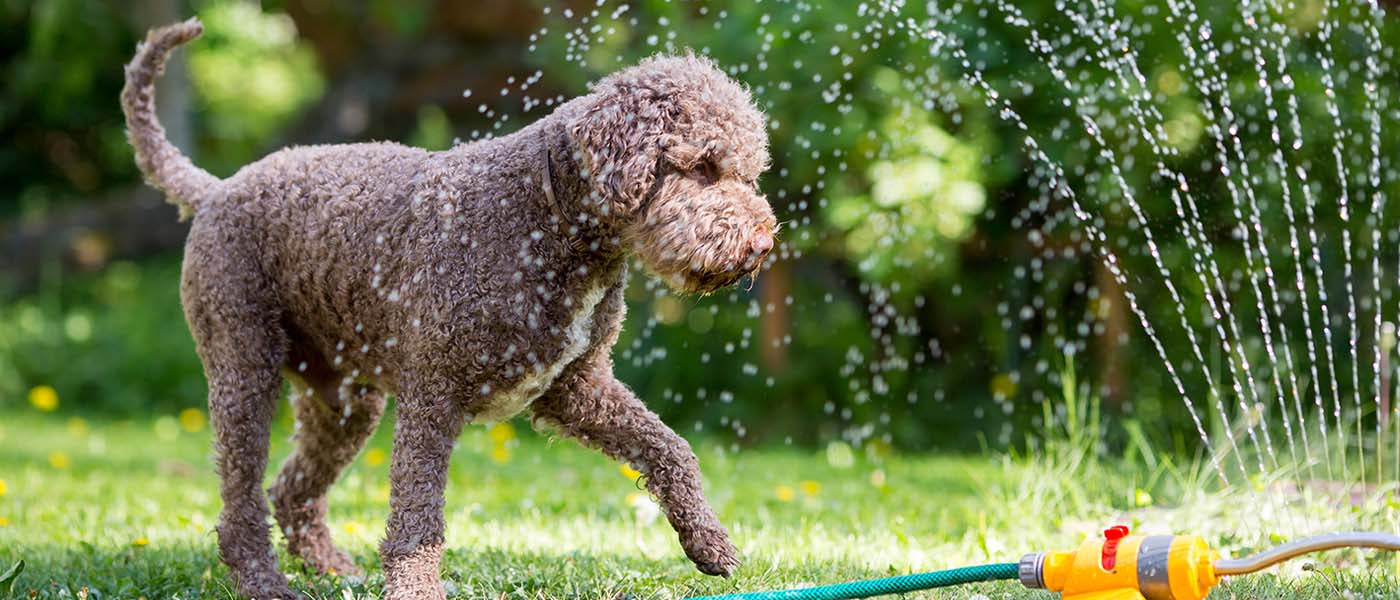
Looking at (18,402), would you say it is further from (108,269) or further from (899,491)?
(899,491)

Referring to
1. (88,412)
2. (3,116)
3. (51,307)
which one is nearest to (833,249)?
(88,412)

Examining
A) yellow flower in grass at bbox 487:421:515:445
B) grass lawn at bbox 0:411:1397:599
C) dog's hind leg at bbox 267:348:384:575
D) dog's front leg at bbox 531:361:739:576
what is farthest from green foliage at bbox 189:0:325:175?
dog's front leg at bbox 531:361:739:576

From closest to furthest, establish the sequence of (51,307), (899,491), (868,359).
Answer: (899,491) < (868,359) < (51,307)

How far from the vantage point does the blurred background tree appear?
5887 millimetres

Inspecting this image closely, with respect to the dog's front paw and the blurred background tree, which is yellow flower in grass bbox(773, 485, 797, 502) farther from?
the dog's front paw

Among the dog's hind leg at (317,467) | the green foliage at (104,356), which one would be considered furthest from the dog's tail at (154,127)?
the green foliage at (104,356)

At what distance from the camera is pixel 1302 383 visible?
19.5ft

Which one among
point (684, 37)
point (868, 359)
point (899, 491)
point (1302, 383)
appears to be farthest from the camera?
point (868, 359)

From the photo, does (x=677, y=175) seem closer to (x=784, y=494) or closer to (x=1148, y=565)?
(x=1148, y=565)

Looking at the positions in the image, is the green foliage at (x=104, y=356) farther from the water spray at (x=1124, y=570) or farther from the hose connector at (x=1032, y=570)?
the hose connector at (x=1032, y=570)

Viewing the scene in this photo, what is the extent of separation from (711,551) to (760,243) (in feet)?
2.68

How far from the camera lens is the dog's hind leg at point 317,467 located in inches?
152

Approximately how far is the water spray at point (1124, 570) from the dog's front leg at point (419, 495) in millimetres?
689

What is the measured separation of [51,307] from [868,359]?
18.5ft
